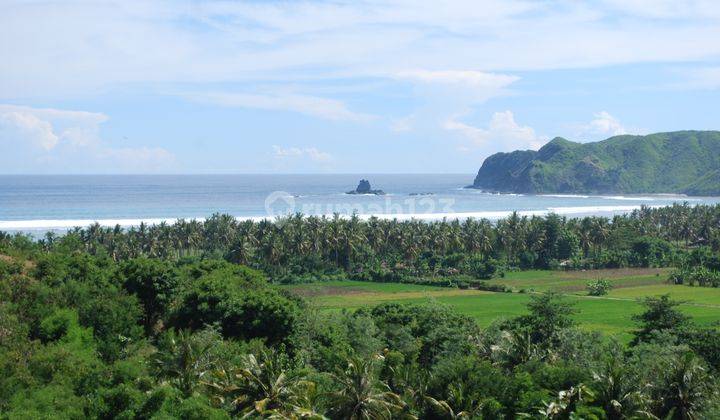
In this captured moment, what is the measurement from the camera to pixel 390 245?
11125cm

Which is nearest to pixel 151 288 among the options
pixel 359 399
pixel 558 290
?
pixel 359 399

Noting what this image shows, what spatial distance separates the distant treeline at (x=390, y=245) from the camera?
9681cm

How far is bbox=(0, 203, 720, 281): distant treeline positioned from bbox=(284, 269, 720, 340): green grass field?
237 inches

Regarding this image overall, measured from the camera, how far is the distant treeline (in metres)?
96.8

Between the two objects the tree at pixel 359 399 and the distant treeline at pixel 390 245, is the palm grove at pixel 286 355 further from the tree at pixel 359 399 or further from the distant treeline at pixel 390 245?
the distant treeline at pixel 390 245

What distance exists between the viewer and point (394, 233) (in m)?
110

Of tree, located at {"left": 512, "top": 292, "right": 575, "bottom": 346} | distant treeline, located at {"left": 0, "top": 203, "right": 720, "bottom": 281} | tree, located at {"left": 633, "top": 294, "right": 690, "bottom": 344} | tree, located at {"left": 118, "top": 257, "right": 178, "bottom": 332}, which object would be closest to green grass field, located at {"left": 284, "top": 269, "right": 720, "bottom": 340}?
tree, located at {"left": 633, "top": 294, "right": 690, "bottom": 344}

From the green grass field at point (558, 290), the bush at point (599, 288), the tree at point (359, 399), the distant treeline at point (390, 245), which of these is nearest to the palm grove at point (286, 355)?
the tree at point (359, 399)

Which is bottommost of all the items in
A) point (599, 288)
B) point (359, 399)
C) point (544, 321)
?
point (599, 288)

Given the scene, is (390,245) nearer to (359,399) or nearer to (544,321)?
(544,321)

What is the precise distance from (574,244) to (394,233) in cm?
2831

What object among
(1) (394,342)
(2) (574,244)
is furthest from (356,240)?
(1) (394,342)

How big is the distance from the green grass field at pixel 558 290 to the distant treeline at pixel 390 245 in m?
6.02

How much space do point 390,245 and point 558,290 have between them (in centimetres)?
3087
